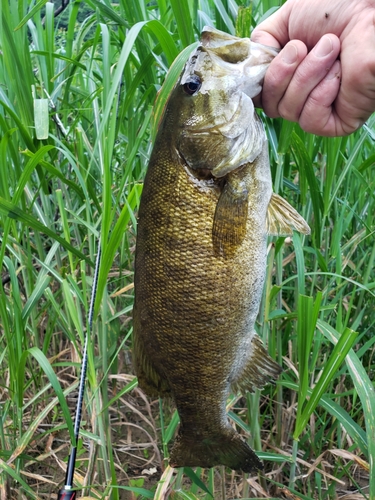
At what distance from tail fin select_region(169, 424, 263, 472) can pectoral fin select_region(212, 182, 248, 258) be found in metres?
0.46

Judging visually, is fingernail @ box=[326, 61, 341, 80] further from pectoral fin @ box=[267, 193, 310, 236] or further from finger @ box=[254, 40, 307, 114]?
pectoral fin @ box=[267, 193, 310, 236]

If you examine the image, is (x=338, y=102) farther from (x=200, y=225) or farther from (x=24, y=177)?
(x=24, y=177)

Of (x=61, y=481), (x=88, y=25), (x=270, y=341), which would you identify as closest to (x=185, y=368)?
(x=270, y=341)

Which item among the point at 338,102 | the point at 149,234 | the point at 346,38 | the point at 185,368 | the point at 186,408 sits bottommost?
the point at 186,408

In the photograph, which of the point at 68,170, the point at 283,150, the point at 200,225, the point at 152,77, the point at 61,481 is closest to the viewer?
the point at 200,225

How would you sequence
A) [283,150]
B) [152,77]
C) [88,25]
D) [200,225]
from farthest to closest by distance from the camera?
[88,25], [152,77], [283,150], [200,225]

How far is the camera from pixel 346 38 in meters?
1.03

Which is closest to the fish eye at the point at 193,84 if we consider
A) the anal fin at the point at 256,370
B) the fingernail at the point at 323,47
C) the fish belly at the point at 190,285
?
the fish belly at the point at 190,285

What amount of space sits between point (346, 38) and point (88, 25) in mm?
1008

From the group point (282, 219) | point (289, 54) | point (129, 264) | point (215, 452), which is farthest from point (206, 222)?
point (129, 264)

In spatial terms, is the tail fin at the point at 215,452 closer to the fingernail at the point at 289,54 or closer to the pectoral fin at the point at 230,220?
the pectoral fin at the point at 230,220

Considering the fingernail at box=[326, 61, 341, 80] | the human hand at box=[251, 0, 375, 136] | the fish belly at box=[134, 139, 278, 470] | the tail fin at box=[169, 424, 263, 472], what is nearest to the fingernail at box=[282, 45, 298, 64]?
the human hand at box=[251, 0, 375, 136]

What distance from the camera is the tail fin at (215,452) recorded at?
1108mm

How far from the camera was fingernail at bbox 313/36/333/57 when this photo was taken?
1.02 m
